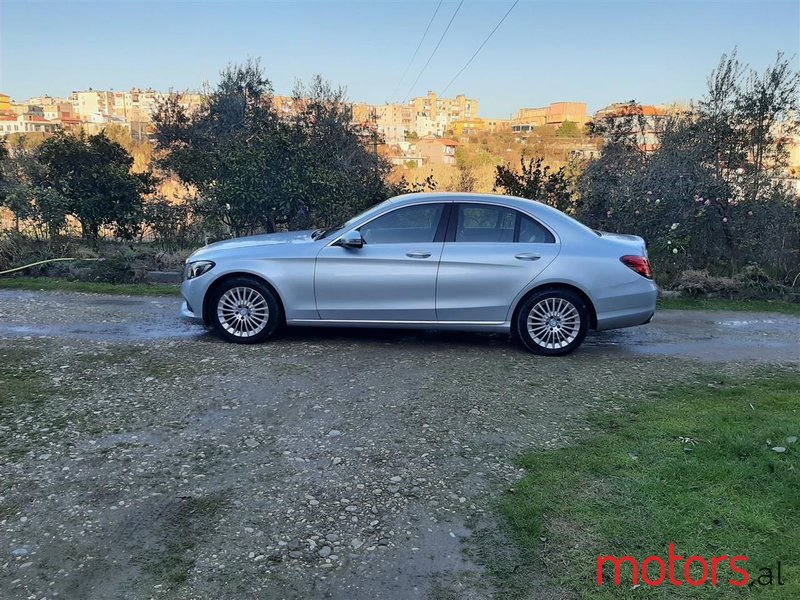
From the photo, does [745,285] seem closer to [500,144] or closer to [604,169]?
[604,169]

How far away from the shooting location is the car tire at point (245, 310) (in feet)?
20.9

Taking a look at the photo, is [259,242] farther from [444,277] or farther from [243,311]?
[444,277]

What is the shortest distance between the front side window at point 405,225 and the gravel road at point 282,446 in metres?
1.16

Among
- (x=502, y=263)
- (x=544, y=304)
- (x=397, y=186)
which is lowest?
(x=544, y=304)

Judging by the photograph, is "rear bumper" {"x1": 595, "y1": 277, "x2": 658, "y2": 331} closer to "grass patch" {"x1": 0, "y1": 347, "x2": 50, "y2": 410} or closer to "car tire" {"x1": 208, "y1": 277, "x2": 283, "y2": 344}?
"car tire" {"x1": 208, "y1": 277, "x2": 283, "y2": 344}

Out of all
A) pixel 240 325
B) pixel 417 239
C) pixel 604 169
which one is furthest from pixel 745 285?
pixel 240 325

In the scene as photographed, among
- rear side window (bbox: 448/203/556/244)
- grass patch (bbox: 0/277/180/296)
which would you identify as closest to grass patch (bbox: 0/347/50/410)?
grass patch (bbox: 0/277/180/296)

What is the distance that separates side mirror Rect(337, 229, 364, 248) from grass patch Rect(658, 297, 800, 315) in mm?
4777

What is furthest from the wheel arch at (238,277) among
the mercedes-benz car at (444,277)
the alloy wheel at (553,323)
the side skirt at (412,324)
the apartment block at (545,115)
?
the apartment block at (545,115)

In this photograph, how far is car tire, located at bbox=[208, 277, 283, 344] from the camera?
6367 mm

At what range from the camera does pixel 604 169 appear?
11430 mm

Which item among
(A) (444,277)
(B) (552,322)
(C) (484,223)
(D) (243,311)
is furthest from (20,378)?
(B) (552,322)

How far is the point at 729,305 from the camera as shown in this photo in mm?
8859

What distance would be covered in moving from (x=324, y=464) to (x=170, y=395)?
1788mm
